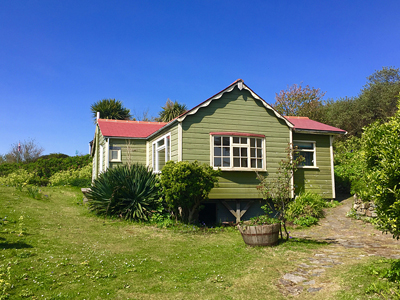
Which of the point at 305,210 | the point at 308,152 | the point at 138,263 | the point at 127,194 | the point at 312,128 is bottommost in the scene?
the point at 138,263

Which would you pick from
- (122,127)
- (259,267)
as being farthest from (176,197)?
(122,127)

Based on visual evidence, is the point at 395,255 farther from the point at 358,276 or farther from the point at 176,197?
the point at 176,197

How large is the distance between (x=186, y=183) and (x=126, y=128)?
33.4ft

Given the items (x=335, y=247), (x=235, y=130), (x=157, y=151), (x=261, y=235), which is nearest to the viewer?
(x=261, y=235)

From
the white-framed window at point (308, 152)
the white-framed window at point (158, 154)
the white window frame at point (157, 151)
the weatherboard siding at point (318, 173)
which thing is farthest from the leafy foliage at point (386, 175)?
the white-framed window at point (158, 154)

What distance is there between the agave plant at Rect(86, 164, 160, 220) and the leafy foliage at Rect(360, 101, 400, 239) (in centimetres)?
843

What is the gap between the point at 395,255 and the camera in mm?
7461

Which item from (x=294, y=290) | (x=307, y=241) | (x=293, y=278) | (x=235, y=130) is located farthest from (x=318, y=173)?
(x=294, y=290)

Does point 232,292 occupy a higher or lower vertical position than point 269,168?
lower

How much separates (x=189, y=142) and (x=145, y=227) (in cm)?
379

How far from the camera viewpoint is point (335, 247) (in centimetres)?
898

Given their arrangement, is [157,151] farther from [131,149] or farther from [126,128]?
[126,128]

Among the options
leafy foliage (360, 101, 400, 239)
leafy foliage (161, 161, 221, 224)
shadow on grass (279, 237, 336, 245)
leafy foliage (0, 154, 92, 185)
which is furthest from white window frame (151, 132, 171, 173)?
leafy foliage (0, 154, 92, 185)

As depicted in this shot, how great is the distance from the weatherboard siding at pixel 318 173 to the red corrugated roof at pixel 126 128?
349 inches
